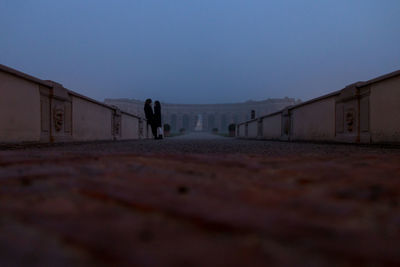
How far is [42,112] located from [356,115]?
689cm

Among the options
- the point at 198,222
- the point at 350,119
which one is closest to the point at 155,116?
the point at 350,119

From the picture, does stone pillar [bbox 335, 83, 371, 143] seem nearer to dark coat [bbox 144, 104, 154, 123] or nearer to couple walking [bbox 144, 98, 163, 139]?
couple walking [bbox 144, 98, 163, 139]

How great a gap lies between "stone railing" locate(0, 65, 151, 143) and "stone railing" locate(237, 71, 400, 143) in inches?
267

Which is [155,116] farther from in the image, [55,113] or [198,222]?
[198,222]

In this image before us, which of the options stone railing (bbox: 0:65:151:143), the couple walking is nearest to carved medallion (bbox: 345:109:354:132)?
stone railing (bbox: 0:65:151:143)

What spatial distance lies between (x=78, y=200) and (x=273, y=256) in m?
0.74

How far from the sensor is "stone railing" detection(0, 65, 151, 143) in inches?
158

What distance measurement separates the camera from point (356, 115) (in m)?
5.22

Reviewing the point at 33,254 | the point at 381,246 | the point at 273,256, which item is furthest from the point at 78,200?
the point at 381,246

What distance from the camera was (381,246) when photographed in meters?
0.62

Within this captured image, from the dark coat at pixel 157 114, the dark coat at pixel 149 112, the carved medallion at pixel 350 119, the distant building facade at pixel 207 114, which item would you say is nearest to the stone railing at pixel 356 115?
the carved medallion at pixel 350 119

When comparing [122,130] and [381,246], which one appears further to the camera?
[122,130]

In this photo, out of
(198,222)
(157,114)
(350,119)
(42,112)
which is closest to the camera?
(198,222)

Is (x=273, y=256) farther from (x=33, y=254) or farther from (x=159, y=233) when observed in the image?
(x=33, y=254)
